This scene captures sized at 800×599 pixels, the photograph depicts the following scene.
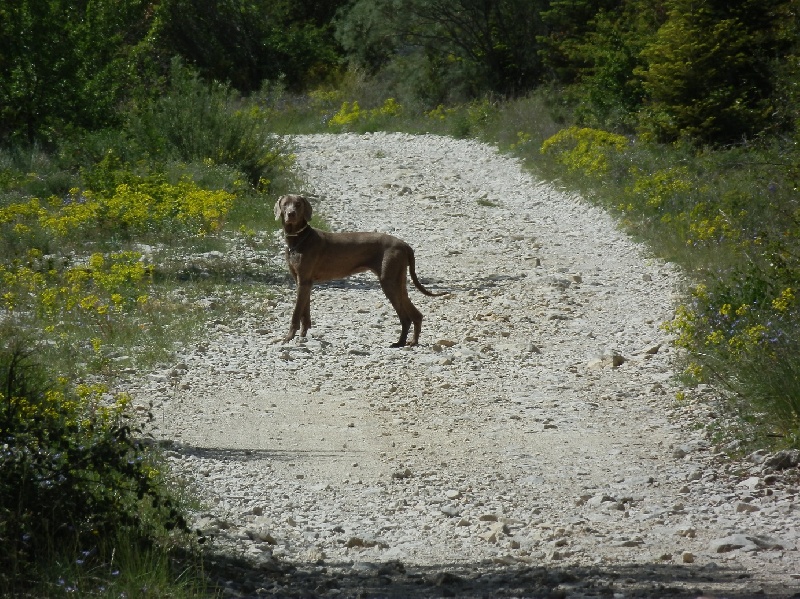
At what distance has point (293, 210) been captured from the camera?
10477 mm

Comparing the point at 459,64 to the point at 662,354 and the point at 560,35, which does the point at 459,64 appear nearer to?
the point at 560,35

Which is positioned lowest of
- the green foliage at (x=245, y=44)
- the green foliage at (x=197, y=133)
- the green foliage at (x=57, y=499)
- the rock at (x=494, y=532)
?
the green foliage at (x=245, y=44)

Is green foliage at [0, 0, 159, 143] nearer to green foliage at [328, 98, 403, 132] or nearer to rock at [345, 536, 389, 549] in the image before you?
green foliage at [328, 98, 403, 132]

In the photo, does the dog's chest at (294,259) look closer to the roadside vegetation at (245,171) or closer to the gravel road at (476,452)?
the gravel road at (476,452)

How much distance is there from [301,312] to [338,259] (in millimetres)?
633

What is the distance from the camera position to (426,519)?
5.99 metres

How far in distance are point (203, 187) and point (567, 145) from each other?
8.03 m

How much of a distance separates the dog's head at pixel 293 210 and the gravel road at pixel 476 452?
1.18 metres

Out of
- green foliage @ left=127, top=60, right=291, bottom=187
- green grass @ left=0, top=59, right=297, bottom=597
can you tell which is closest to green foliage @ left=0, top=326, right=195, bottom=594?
green grass @ left=0, top=59, right=297, bottom=597

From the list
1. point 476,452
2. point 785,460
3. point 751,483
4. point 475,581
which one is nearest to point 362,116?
point 476,452

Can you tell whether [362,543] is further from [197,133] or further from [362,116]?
[362,116]

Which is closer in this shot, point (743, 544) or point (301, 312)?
point (743, 544)

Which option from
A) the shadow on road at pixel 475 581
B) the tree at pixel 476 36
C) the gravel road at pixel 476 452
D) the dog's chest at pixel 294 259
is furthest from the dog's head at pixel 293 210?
the tree at pixel 476 36

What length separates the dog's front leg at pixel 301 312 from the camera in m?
10.5
